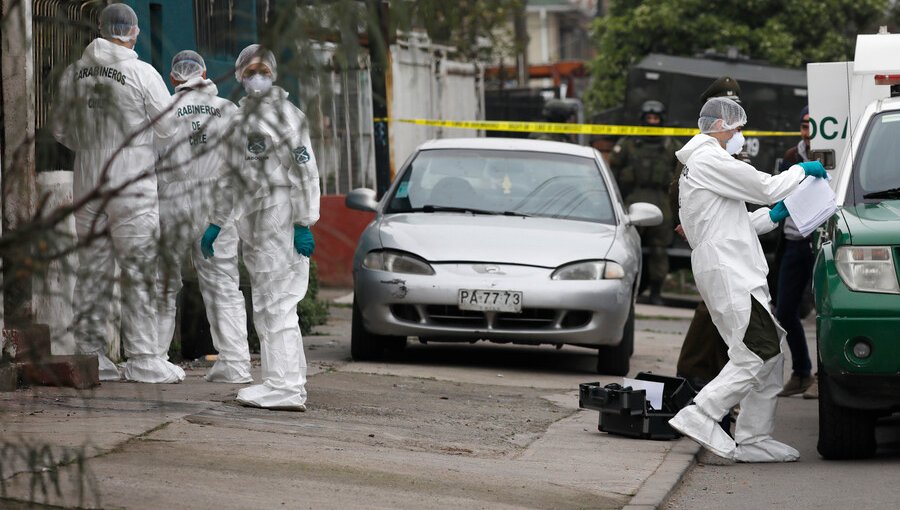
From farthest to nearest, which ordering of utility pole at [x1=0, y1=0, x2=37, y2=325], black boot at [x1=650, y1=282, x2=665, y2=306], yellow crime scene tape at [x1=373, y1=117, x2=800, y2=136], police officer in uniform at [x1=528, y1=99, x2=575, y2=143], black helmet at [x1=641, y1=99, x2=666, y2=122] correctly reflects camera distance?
police officer in uniform at [x1=528, y1=99, x2=575, y2=143]
black helmet at [x1=641, y1=99, x2=666, y2=122]
black boot at [x1=650, y1=282, x2=665, y2=306]
yellow crime scene tape at [x1=373, y1=117, x2=800, y2=136]
utility pole at [x1=0, y1=0, x2=37, y2=325]

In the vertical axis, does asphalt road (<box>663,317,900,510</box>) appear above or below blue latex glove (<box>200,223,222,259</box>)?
below

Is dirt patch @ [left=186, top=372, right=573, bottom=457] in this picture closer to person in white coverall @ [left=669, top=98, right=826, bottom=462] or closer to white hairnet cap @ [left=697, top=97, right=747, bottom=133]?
person in white coverall @ [left=669, top=98, right=826, bottom=462]

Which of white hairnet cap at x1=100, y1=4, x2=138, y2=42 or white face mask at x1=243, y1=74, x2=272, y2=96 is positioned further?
white hairnet cap at x1=100, y1=4, x2=138, y2=42

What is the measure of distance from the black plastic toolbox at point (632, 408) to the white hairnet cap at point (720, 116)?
53.8 inches

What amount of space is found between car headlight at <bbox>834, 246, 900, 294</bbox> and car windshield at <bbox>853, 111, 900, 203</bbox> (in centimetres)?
88

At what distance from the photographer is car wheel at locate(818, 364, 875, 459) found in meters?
7.58

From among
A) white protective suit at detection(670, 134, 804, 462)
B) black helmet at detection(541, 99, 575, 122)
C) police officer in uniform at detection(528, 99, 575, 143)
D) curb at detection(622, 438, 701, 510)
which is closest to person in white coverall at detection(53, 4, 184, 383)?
curb at detection(622, 438, 701, 510)

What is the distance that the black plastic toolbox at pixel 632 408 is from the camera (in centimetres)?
809

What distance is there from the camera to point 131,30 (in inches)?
326

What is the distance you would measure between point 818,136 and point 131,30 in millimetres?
4426

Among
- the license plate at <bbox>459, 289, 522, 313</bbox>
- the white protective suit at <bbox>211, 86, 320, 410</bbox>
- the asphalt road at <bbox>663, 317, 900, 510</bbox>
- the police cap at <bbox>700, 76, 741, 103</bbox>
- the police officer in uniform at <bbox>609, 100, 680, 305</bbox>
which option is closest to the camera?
the asphalt road at <bbox>663, 317, 900, 510</bbox>

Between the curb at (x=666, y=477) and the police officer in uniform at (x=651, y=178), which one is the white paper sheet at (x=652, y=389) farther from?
the police officer in uniform at (x=651, y=178)

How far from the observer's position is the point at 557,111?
2239cm

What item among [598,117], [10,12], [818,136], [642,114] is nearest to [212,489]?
[10,12]
